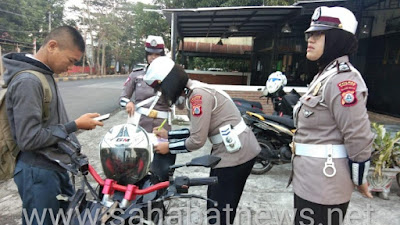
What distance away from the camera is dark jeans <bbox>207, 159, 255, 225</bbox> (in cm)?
→ 200

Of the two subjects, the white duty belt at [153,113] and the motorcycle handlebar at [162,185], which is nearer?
the motorcycle handlebar at [162,185]

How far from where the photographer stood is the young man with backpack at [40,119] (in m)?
1.49

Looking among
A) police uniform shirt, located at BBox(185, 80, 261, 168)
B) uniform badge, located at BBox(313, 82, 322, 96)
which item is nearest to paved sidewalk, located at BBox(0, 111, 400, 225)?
police uniform shirt, located at BBox(185, 80, 261, 168)

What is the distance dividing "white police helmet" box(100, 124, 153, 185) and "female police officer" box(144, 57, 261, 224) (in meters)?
0.32

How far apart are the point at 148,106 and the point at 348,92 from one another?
191cm

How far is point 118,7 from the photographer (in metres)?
35.2

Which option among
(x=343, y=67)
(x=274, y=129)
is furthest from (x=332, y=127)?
(x=274, y=129)

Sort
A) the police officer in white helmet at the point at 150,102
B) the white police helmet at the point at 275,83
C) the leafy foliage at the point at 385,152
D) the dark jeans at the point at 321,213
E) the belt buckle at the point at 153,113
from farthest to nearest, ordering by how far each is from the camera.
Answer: the white police helmet at the point at 275,83, the leafy foliage at the point at 385,152, the belt buckle at the point at 153,113, the police officer in white helmet at the point at 150,102, the dark jeans at the point at 321,213

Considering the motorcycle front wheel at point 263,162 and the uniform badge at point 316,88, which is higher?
the uniform badge at point 316,88

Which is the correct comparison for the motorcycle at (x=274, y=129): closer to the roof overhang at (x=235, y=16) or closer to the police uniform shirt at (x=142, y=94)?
the police uniform shirt at (x=142, y=94)

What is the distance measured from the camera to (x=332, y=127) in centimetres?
146

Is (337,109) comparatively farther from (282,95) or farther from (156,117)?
(282,95)

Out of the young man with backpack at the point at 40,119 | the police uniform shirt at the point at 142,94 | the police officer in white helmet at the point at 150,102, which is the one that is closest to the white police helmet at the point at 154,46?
the police officer in white helmet at the point at 150,102

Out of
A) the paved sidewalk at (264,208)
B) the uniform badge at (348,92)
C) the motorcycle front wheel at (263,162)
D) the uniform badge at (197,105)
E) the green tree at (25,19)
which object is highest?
the green tree at (25,19)
